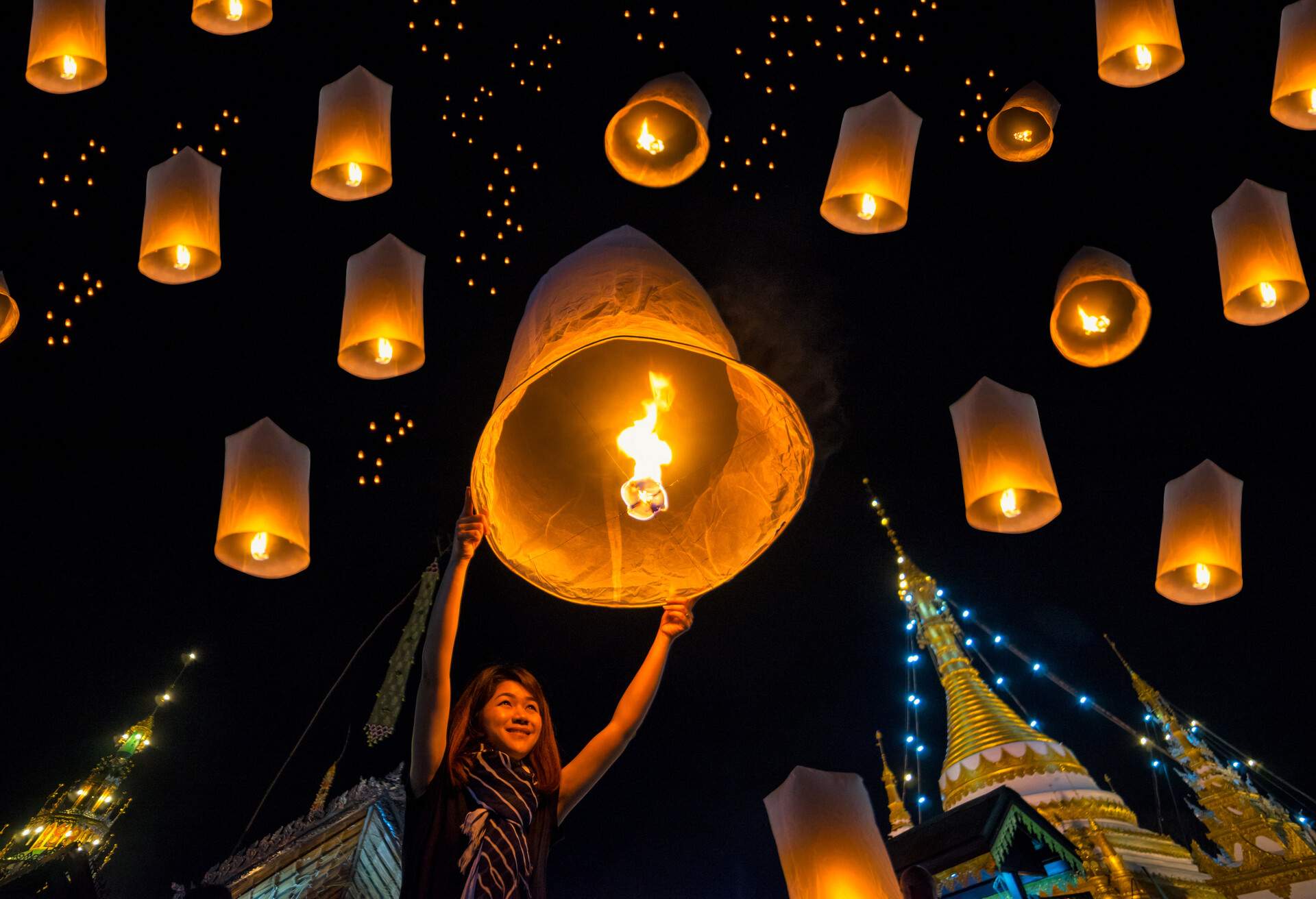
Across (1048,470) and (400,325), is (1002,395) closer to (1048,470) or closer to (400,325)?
(1048,470)

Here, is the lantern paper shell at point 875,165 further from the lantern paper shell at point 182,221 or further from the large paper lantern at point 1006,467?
the lantern paper shell at point 182,221

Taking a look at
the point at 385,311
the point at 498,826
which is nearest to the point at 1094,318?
the point at 385,311

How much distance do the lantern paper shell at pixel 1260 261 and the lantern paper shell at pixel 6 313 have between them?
8.08 m

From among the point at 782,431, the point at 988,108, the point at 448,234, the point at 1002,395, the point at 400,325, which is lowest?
the point at 782,431

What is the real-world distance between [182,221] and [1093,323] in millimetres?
6067

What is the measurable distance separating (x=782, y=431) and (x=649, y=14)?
14.6ft

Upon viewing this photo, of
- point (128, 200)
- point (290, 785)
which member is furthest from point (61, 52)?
point (290, 785)

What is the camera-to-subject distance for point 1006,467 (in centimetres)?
468

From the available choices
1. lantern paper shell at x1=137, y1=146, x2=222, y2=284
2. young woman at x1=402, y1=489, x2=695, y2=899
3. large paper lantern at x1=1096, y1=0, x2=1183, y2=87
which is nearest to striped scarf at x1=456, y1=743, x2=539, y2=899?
young woman at x1=402, y1=489, x2=695, y2=899

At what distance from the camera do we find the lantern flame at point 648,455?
2.34m

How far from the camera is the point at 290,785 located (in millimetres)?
10562

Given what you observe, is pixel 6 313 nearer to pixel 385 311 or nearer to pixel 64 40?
pixel 64 40

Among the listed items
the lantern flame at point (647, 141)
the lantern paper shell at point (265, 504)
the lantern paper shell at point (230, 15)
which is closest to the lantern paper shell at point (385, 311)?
the lantern paper shell at point (265, 504)

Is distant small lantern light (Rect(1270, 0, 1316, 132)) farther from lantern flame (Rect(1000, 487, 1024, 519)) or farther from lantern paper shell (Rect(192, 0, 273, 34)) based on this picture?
lantern paper shell (Rect(192, 0, 273, 34))
